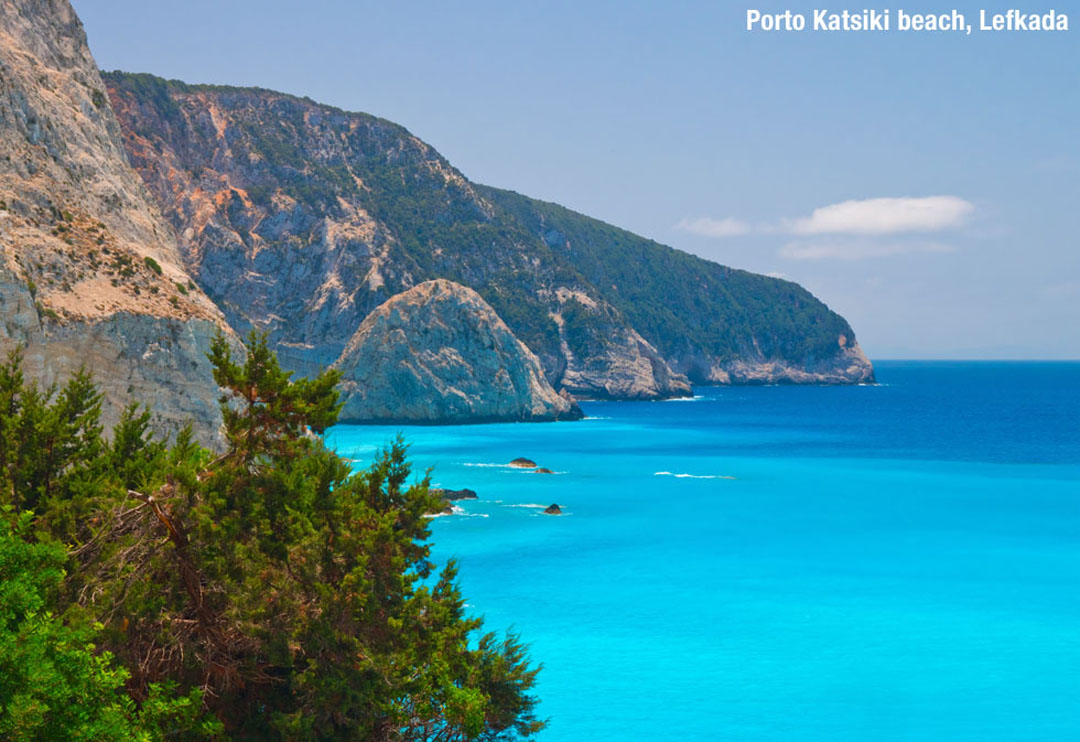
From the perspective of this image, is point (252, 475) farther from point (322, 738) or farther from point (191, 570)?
point (322, 738)

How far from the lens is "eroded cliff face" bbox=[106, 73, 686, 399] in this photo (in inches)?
5979

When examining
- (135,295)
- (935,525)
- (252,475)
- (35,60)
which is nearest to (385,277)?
(35,60)

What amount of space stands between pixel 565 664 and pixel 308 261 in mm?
134209

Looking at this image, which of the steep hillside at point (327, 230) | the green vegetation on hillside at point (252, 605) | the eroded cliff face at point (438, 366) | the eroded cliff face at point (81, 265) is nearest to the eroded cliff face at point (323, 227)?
the steep hillside at point (327, 230)

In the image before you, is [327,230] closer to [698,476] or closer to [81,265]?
[698,476]

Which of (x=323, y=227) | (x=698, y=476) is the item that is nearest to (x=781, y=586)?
(x=698, y=476)

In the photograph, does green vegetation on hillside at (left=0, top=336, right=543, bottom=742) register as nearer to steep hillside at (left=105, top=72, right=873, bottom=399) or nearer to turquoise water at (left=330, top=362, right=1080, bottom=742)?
turquoise water at (left=330, top=362, right=1080, bottom=742)

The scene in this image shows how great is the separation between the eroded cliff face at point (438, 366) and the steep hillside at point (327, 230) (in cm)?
2022

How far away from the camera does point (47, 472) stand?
22219 mm

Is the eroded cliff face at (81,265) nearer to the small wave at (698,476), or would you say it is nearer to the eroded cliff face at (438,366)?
the small wave at (698,476)

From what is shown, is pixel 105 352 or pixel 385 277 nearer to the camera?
pixel 105 352

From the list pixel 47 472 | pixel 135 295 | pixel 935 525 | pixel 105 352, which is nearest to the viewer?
pixel 47 472

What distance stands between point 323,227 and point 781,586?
131856mm

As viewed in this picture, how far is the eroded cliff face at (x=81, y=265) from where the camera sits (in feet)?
156
